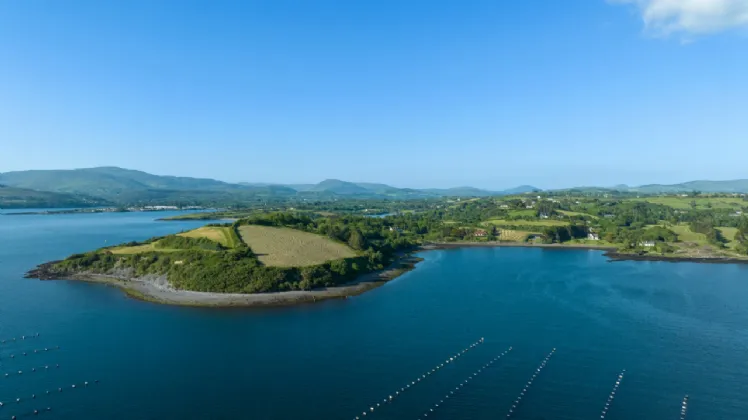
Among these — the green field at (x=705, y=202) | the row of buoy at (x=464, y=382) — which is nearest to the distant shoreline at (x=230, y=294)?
the row of buoy at (x=464, y=382)

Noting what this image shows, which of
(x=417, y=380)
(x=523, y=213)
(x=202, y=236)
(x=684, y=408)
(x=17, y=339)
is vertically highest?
(x=202, y=236)

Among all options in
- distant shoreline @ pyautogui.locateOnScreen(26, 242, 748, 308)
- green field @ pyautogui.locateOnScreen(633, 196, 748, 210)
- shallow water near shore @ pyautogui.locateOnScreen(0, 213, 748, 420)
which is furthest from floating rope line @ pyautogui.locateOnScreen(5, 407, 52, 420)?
green field @ pyautogui.locateOnScreen(633, 196, 748, 210)

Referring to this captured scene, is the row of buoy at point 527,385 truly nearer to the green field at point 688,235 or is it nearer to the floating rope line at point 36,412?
the floating rope line at point 36,412

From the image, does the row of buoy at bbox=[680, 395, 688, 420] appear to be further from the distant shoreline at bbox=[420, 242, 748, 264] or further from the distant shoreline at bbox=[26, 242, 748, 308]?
the distant shoreline at bbox=[420, 242, 748, 264]

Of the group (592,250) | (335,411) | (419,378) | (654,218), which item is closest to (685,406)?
(419,378)

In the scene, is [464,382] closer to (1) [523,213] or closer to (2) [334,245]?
(2) [334,245]

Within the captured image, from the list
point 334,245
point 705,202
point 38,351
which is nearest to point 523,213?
point 705,202
